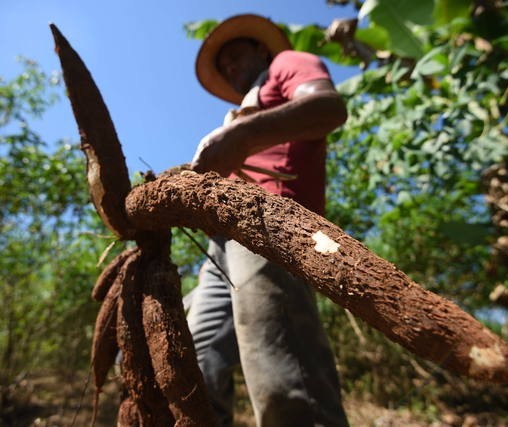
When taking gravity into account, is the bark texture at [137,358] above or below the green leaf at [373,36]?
below

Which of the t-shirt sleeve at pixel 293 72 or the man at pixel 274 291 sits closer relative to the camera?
the man at pixel 274 291

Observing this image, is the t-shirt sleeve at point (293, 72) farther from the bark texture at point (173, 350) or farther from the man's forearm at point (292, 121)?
the bark texture at point (173, 350)

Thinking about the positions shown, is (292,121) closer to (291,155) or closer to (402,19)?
(291,155)

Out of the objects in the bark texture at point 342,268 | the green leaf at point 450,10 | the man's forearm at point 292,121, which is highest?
the green leaf at point 450,10

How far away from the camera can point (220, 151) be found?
45.1 inches

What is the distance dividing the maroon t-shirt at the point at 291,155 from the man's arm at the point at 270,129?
209 mm

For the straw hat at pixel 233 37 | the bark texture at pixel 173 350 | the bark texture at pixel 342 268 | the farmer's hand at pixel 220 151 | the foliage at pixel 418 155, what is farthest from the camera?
the foliage at pixel 418 155

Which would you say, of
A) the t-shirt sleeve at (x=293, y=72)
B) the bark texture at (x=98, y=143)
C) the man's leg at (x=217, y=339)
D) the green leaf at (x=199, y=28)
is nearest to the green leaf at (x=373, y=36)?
the green leaf at (x=199, y=28)

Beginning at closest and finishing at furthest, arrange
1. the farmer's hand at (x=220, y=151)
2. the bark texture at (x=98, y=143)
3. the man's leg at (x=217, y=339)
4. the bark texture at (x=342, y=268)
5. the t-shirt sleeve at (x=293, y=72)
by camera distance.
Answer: the bark texture at (x=342, y=268) → the farmer's hand at (x=220, y=151) → the bark texture at (x=98, y=143) → the t-shirt sleeve at (x=293, y=72) → the man's leg at (x=217, y=339)

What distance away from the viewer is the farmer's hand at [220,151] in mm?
1146

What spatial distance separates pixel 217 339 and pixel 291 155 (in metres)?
0.81

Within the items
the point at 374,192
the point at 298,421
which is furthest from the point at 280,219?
the point at 374,192

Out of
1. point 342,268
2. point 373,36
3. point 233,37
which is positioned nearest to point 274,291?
point 342,268

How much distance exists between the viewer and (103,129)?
129 cm
